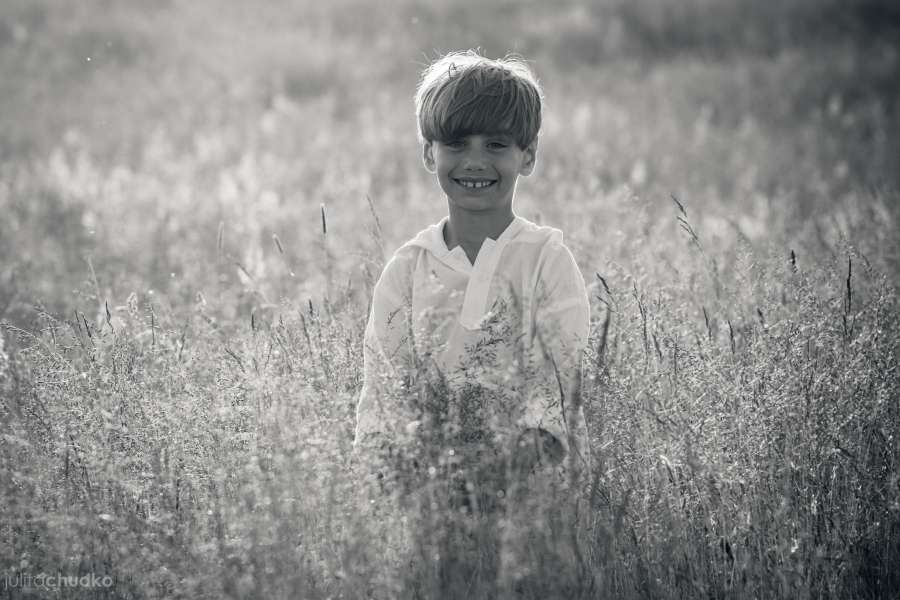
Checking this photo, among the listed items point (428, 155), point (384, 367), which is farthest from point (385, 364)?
point (428, 155)

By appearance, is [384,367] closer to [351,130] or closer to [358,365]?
[358,365]

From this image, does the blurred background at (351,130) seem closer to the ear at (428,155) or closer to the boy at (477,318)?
the ear at (428,155)

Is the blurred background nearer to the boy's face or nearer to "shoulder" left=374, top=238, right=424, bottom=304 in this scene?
"shoulder" left=374, top=238, right=424, bottom=304

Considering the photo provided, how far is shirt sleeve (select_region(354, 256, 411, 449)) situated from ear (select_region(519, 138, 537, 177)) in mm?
480

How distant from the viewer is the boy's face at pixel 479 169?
2.96 meters

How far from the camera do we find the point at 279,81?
1284 cm

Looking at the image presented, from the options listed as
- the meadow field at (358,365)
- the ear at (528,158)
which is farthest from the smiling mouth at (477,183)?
the meadow field at (358,365)

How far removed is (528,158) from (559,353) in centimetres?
70

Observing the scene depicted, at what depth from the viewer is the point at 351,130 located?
410 inches

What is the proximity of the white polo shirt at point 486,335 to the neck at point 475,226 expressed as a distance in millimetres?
52

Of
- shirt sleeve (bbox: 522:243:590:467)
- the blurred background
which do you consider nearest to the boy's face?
shirt sleeve (bbox: 522:243:590:467)

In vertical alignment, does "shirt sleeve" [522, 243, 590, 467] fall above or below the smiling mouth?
below

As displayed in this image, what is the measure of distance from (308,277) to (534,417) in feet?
8.53

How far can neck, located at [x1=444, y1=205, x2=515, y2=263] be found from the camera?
3033 millimetres
